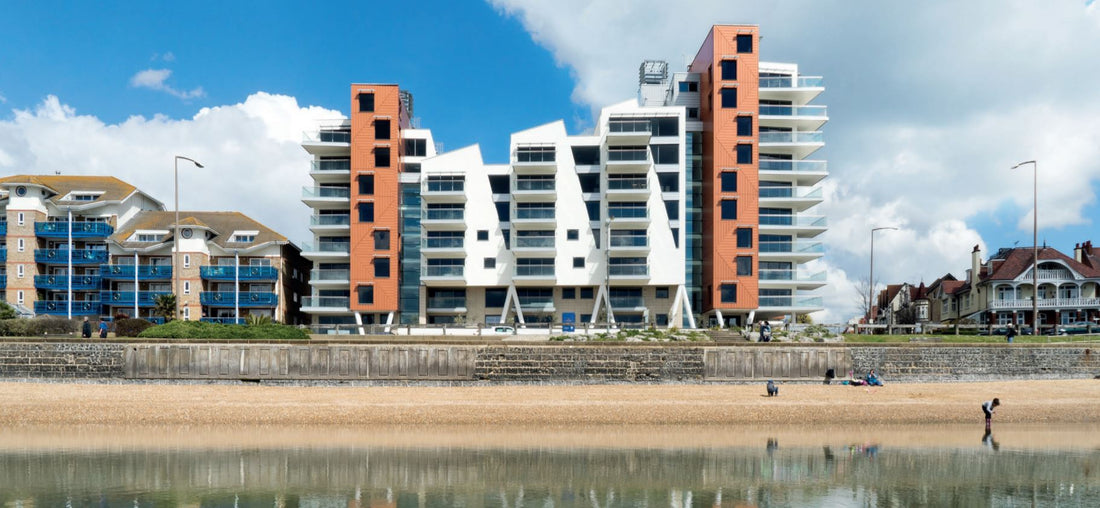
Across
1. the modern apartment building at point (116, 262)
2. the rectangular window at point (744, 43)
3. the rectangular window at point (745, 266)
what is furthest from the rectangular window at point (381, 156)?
the rectangular window at point (744, 43)

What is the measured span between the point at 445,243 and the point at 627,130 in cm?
1901

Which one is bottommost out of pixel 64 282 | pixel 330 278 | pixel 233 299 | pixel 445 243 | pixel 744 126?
pixel 233 299

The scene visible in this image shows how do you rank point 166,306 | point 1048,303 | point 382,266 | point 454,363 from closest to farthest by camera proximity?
point 454,363 < point 166,306 < point 382,266 < point 1048,303

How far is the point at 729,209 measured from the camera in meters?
63.8

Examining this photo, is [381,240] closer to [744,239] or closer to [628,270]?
[628,270]

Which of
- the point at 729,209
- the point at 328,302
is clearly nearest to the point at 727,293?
the point at 729,209

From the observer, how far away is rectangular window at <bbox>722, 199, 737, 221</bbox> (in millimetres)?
63656

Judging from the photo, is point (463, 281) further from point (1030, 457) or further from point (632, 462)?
point (1030, 457)

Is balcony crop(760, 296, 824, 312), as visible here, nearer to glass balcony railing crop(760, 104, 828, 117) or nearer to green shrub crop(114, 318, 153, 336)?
glass balcony railing crop(760, 104, 828, 117)

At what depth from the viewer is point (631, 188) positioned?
208 ft

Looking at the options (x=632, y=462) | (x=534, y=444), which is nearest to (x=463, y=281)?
(x=534, y=444)

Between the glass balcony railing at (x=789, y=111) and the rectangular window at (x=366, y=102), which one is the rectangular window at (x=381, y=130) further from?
the glass balcony railing at (x=789, y=111)

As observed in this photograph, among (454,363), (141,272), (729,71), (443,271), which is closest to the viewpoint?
(454,363)

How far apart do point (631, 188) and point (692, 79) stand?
1433cm
